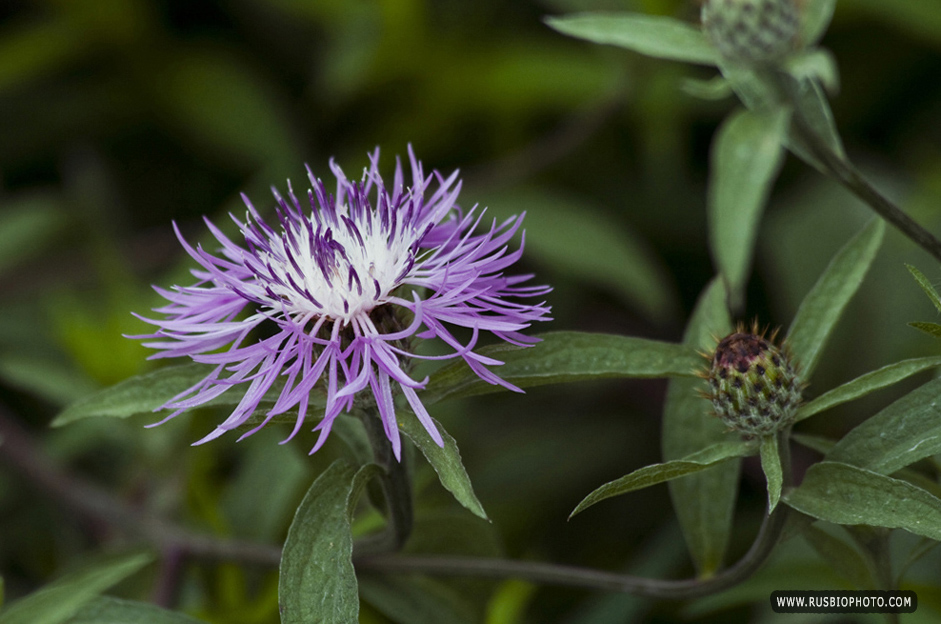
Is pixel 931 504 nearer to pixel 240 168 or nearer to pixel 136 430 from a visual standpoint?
pixel 136 430

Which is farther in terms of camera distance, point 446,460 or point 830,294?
point 830,294

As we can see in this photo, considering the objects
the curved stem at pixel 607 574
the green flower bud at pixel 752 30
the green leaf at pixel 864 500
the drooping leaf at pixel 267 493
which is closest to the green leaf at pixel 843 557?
the curved stem at pixel 607 574

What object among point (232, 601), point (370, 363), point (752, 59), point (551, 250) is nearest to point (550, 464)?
point (551, 250)

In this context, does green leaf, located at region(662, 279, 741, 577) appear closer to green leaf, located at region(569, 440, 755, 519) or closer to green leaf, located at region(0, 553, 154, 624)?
green leaf, located at region(569, 440, 755, 519)

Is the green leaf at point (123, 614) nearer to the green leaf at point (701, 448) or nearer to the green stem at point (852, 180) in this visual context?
the green leaf at point (701, 448)

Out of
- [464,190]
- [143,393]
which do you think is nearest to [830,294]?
[143,393]

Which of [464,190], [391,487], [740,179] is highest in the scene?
[464,190]

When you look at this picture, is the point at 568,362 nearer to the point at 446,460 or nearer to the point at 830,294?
the point at 446,460
